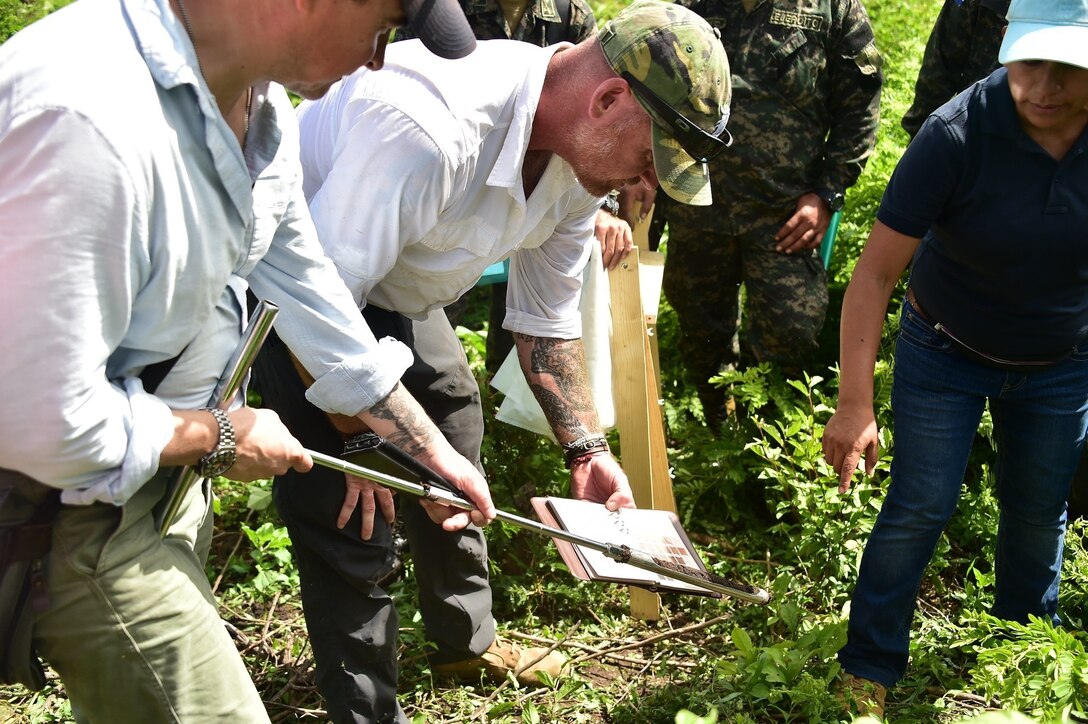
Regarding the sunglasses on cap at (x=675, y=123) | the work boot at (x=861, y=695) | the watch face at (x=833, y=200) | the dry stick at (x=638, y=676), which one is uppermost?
the sunglasses on cap at (x=675, y=123)

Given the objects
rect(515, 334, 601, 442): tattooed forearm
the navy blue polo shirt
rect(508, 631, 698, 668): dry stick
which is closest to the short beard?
rect(515, 334, 601, 442): tattooed forearm

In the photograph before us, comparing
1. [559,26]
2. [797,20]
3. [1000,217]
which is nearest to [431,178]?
[1000,217]

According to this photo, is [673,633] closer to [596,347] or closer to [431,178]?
[596,347]

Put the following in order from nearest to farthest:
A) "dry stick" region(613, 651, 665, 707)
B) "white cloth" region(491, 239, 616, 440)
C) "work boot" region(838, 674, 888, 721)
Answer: "work boot" region(838, 674, 888, 721), "dry stick" region(613, 651, 665, 707), "white cloth" region(491, 239, 616, 440)

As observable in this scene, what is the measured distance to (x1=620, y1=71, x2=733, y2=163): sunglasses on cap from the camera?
2611 mm

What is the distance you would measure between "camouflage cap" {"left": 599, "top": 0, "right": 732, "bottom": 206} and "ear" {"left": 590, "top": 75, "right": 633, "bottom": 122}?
25 millimetres

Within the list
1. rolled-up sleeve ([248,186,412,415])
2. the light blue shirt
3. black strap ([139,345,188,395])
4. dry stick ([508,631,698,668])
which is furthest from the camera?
dry stick ([508,631,698,668])

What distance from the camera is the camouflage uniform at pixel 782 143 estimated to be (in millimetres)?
4371

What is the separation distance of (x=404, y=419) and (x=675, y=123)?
974 millimetres

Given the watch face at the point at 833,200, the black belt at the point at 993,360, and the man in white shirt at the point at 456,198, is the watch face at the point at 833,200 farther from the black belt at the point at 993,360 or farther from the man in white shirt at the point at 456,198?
the man in white shirt at the point at 456,198

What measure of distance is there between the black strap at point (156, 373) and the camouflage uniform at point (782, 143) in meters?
3.16

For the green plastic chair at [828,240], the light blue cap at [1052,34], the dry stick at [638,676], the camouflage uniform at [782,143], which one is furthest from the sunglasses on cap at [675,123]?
the green plastic chair at [828,240]

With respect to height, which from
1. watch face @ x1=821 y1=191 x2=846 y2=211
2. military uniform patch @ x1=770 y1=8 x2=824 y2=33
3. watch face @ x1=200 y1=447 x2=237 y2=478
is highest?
military uniform patch @ x1=770 y1=8 x2=824 y2=33

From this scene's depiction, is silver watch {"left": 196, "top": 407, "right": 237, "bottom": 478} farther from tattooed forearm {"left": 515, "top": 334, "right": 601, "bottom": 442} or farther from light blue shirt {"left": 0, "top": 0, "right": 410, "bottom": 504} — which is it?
tattooed forearm {"left": 515, "top": 334, "right": 601, "bottom": 442}
